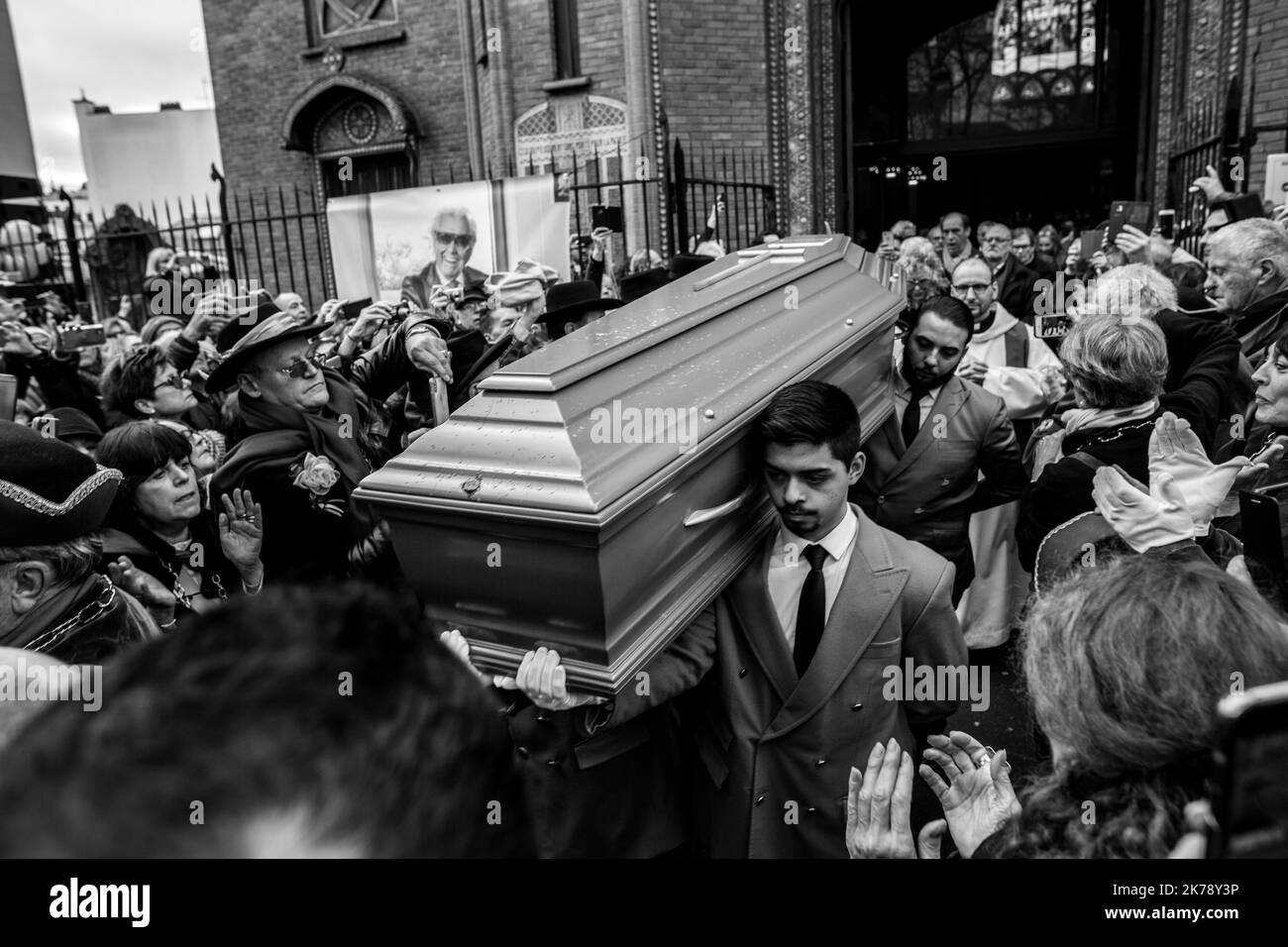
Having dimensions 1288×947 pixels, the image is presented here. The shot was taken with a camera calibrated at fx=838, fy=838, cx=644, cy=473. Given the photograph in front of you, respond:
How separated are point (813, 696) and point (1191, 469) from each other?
0.94m

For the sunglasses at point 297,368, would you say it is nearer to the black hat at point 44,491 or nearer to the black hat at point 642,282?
the black hat at point 44,491

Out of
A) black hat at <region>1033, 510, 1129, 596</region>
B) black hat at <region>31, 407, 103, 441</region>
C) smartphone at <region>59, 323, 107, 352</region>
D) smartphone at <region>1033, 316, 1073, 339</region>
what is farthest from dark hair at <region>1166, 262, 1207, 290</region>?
smartphone at <region>59, 323, 107, 352</region>

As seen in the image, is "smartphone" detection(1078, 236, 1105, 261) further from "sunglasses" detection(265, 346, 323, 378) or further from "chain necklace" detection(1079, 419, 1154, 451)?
"sunglasses" detection(265, 346, 323, 378)

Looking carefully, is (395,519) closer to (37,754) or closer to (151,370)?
(37,754)

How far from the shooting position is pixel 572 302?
350 centimetres

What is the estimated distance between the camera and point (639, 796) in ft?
6.09

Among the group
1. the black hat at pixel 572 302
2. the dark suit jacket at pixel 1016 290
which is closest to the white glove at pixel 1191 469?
the black hat at pixel 572 302

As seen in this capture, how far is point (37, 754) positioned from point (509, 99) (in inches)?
398

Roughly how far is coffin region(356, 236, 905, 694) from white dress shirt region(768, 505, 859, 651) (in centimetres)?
8

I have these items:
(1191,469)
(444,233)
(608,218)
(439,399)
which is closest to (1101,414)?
(1191,469)

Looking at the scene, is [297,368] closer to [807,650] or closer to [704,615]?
[704,615]

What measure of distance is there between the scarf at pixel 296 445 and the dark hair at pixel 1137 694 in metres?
1.82

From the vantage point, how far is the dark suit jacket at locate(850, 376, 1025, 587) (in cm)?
288

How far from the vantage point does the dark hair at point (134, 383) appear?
3.25 m
